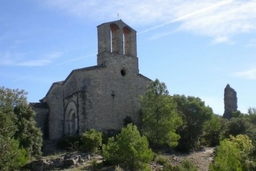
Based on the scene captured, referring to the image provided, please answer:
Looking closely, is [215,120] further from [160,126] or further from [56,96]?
[56,96]

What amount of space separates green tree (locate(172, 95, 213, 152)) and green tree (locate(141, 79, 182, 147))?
194cm

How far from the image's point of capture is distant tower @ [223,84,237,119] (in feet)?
207

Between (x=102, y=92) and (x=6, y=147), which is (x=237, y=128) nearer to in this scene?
(x=102, y=92)

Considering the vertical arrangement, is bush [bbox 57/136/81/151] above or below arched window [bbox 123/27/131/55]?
below

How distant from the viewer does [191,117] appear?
1569 inches

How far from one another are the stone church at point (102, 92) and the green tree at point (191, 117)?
430 centimetres

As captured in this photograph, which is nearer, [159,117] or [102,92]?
[159,117]

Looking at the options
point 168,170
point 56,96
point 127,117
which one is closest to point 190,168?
point 168,170

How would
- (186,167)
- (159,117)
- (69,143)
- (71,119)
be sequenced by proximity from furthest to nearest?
(71,119)
(159,117)
(69,143)
(186,167)

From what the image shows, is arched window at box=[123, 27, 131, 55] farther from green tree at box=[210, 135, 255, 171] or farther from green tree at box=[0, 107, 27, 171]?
green tree at box=[0, 107, 27, 171]

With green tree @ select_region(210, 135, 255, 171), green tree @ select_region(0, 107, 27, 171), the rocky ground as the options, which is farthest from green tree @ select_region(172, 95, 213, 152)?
green tree @ select_region(0, 107, 27, 171)

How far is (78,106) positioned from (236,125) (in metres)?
14.7

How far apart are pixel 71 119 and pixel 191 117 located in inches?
427

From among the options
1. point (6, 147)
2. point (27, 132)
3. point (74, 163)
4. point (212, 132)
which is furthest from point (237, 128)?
point (6, 147)
